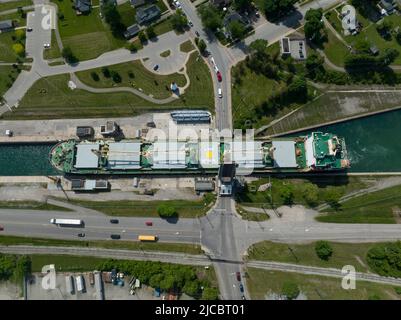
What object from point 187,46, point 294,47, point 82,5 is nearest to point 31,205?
point 82,5

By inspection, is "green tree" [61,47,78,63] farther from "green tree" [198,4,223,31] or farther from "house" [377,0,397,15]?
"house" [377,0,397,15]

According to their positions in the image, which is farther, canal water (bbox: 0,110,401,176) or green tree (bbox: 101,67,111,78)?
green tree (bbox: 101,67,111,78)

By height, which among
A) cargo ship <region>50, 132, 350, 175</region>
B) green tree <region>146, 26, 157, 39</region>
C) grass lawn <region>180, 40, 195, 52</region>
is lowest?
cargo ship <region>50, 132, 350, 175</region>

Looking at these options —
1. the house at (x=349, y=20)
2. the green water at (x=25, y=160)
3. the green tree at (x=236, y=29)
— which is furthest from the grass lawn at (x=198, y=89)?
the house at (x=349, y=20)

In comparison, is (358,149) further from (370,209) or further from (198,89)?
(198,89)

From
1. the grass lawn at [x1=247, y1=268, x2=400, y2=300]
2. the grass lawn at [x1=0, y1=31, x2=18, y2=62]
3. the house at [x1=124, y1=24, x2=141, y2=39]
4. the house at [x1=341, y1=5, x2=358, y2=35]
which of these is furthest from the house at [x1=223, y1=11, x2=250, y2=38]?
the grass lawn at [x1=247, y1=268, x2=400, y2=300]

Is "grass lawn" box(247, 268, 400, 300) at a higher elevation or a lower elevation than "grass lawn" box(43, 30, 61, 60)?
lower

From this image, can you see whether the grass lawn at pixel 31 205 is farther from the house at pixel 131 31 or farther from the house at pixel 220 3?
the house at pixel 220 3
